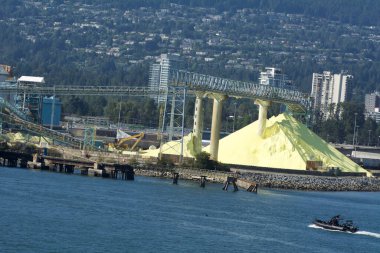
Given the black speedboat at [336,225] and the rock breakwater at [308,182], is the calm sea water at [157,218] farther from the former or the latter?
the rock breakwater at [308,182]

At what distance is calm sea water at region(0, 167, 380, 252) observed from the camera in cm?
4691

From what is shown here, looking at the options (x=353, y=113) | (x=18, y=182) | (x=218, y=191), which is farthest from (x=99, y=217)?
(x=353, y=113)

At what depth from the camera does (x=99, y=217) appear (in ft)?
173

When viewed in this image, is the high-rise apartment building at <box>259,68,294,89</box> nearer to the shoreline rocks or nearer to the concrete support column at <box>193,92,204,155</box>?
the shoreline rocks

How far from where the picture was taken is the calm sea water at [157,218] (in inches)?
1847

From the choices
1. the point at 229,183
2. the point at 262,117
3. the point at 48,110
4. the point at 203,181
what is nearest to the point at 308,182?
the point at 262,117

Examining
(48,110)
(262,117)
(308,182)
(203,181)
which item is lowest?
(203,181)

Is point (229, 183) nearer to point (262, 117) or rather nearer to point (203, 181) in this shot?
point (203, 181)

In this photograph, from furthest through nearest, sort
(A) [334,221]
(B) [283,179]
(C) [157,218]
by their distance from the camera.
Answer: (B) [283,179]
(A) [334,221]
(C) [157,218]

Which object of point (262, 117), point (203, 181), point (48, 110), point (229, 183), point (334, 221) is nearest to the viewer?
point (334, 221)

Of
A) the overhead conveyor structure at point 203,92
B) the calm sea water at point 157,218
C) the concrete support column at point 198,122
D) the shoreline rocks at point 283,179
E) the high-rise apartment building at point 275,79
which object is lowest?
the calm sea water at point 157,218

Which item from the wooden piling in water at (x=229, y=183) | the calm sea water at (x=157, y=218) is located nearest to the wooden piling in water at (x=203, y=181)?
the calm sea water at (x=157, y=218)

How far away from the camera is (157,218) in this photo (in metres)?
54.3

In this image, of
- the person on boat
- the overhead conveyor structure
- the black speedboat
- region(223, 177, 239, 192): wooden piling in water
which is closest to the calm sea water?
the black speedboat
